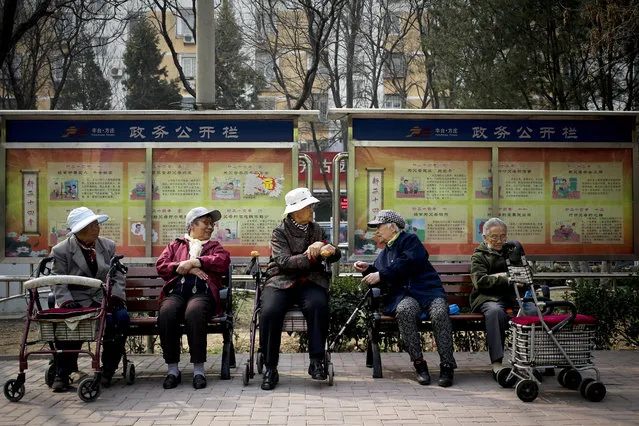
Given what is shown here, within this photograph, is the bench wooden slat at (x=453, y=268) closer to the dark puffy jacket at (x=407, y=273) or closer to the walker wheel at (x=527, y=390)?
the dark puffy jacket at (x=407, y=273)

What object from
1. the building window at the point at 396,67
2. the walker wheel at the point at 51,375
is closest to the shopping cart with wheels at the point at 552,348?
the walker wheel at the point at 51,375

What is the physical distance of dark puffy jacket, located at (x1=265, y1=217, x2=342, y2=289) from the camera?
732cm

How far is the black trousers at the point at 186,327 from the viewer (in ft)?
23.2

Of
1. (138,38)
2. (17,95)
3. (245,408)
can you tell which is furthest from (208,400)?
(138,38)

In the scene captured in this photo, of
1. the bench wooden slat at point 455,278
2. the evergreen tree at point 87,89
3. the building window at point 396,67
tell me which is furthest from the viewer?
the evergreen tree at point 87,89

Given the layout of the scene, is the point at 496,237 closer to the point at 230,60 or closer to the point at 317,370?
the point at 317,370

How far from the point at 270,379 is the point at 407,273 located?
1.59 metres

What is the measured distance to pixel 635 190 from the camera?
30.8 ft

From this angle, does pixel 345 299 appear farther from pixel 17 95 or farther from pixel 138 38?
pixel 138 38

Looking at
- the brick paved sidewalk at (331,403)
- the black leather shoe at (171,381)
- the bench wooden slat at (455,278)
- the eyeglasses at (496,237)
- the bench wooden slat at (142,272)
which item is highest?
the eyeglasses at (496,237)

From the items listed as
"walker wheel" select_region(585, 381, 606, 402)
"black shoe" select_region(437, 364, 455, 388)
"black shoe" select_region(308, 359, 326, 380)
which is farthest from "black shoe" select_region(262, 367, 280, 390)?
"walker wheel" select_region(585, 381, 606, 402)

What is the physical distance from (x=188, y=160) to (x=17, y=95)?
1058 cm

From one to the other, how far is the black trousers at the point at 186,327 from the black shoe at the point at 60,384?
2.83ft

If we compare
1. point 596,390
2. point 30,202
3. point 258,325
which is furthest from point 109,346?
point 596,390
